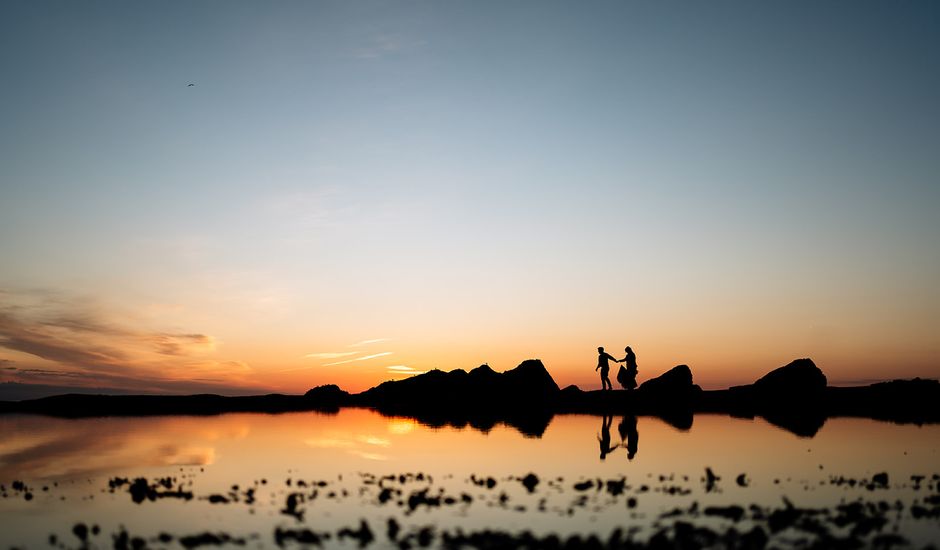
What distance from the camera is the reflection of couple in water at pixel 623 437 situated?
33062 mm

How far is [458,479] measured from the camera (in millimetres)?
25812

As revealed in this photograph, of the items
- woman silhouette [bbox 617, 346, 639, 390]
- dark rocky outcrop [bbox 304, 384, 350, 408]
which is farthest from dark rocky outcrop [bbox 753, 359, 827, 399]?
dark rocky outcrop [bbox 304, 384, 350, 408]

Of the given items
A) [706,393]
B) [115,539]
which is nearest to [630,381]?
[706,393]

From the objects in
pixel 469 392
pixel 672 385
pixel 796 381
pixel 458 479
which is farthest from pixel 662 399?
pixel 458 479

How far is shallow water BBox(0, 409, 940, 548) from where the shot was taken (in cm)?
1859

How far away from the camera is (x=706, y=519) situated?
712 inches

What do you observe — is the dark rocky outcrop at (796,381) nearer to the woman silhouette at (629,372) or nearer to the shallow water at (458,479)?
the woman silhouette at (629,372)

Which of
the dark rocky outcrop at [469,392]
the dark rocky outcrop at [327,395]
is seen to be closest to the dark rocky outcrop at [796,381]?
the dark rocky outcrop at [469,392]

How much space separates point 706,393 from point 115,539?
73196 millimetres

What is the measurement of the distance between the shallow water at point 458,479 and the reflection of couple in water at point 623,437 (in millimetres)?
195

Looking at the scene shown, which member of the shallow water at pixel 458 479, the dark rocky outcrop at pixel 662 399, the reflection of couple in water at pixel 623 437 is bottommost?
the shallow water at pixel 458 479

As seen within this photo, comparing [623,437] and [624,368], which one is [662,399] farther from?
[623,437]

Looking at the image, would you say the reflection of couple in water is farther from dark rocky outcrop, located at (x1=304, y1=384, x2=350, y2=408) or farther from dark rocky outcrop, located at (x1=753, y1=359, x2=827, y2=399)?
dark rocky outcrop, located at (x1=304, y1=384, x2=350, y2=408)

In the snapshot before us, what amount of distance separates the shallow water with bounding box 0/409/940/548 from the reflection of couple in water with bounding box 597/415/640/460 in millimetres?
195
